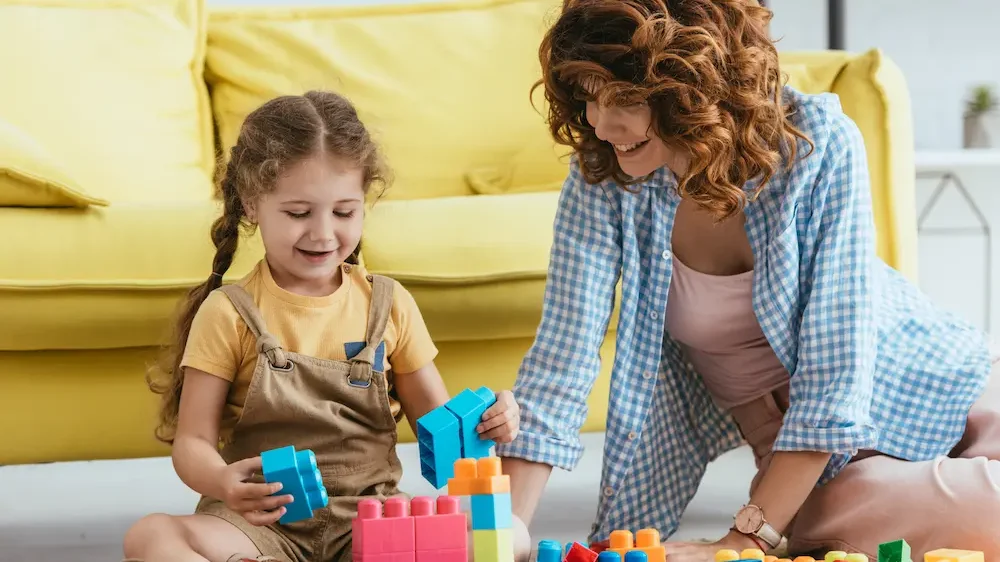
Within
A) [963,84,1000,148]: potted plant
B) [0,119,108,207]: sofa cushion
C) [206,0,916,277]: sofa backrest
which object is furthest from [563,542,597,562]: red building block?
[963,84,1000,148]: potted plant

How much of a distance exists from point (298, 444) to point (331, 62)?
1.12 metres

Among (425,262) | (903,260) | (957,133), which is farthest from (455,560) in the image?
(957,133)

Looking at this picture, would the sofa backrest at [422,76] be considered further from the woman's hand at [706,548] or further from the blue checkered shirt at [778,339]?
the woman's hand at [706,548]

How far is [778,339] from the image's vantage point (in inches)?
46.1

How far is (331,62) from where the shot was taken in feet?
6.75

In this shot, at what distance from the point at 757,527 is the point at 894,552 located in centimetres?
20

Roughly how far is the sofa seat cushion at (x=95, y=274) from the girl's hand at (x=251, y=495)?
0.48 m

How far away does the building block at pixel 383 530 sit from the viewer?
83 cm

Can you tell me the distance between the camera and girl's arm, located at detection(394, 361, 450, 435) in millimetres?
1184

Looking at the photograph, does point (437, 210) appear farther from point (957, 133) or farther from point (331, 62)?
point (957, 133)

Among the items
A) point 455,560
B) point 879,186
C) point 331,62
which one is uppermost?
point 331,62

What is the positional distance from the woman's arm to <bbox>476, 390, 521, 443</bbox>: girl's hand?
0.49 ft

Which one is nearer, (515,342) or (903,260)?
(515,342)

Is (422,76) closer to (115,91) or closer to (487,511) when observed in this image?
(115,91)
